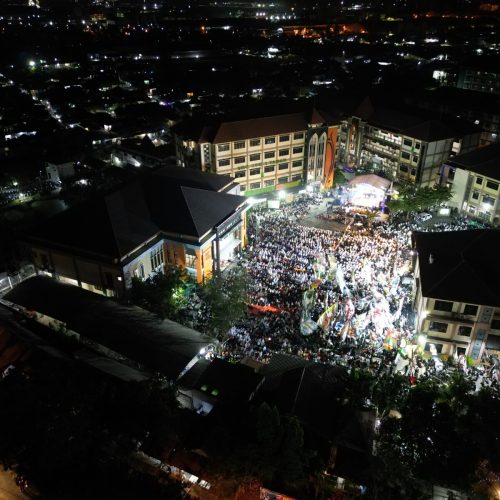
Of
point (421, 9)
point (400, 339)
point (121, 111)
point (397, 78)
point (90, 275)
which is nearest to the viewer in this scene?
point (400, 339)

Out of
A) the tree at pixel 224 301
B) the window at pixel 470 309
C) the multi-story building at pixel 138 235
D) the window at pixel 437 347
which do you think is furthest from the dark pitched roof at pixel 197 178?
the window at pixel 470 309

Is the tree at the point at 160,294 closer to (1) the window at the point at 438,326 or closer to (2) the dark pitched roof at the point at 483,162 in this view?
(1) the window at the point at 438,326

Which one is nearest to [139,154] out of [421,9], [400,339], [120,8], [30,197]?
[30,197]

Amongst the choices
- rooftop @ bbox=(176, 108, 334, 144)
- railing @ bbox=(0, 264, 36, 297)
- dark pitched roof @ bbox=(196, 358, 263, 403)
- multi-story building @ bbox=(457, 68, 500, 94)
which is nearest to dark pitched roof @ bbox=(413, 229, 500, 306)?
dark pitched roof @ bbox=(196, 358, 263, 403)

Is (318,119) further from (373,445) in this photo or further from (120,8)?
(120,8)

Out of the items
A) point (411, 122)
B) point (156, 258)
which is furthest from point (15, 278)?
point (411, 122)

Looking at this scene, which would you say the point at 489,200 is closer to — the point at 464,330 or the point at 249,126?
the point at 464,330
